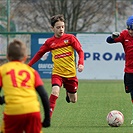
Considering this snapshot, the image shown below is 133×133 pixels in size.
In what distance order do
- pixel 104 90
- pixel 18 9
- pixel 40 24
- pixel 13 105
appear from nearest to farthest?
pixel 13 105
pixel 104 90
pixel 18 9
pixel 40 24

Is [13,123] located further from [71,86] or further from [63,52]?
[71,86]

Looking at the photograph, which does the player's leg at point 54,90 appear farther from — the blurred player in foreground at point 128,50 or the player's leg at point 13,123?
the player's leg at point 13,123

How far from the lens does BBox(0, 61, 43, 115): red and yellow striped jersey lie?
6.66 meters

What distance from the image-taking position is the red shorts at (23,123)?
262 inches

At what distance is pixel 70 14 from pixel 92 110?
15353 millimetres

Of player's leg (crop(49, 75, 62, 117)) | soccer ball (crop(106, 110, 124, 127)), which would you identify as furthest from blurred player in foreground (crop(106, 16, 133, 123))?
player's leg (crop(49, 75, 62, 117))

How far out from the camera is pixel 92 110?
13508 mm

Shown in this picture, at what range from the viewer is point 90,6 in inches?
1141

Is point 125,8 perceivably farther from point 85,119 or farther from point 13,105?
point 13,105

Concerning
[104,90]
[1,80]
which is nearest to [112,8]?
[104,90]

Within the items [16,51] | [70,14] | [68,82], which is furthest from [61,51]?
[70,14]

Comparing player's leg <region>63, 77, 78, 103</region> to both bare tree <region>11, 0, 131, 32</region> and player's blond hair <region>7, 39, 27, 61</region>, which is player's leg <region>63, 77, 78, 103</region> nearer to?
player's blond hair <region>7, 39, 27, 61</region>

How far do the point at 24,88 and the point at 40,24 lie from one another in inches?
898

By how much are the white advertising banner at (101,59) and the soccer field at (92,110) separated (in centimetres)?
185
